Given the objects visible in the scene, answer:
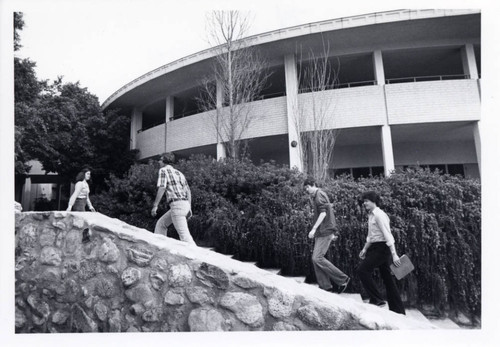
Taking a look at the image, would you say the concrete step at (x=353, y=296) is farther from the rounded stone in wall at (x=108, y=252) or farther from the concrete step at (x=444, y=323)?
the rounded stone in wall at (x=108, y=252)

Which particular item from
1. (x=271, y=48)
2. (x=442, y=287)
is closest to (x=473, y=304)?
(x=442, y=287)

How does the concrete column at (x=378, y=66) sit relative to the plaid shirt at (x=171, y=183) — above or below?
above

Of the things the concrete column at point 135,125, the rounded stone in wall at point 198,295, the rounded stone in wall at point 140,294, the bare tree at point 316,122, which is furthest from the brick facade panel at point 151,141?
the rounded stone in wall at point 198,295

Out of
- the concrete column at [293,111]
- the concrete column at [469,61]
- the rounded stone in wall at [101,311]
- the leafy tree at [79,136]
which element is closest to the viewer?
the rounded stone in wall at [101,311]

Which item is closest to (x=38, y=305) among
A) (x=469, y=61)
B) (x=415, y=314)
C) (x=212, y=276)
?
(x=212, y=276)

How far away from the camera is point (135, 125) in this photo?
45.8 ft

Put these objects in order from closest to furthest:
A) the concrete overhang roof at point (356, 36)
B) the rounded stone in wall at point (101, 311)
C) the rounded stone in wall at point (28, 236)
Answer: the rounded stone in wall at point (101, 311) < the rounded stone in wall at point (28, 236) < the concrete overhang roof at point (356, 36)

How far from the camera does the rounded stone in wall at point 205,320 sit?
2.98 meters

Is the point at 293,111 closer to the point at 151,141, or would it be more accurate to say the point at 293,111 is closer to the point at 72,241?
the point at 151,141

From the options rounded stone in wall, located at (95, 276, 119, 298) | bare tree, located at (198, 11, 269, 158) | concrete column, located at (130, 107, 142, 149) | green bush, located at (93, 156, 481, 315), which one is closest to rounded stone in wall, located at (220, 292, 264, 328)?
rounded stone in wall, located at (95, 276, 119, 298)

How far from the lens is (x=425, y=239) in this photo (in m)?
4.52

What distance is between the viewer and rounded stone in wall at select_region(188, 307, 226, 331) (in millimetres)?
2977

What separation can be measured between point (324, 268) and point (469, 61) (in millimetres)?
9138

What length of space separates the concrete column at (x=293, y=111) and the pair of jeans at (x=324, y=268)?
17.7 ft
